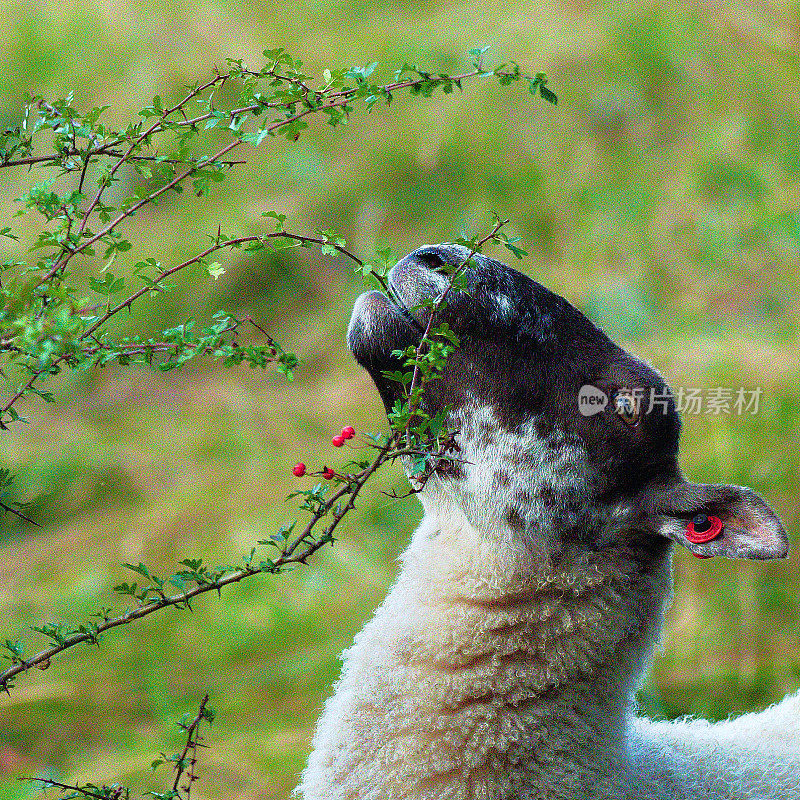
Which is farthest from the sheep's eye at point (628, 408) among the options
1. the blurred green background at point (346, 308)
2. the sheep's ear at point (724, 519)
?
the blurred green background at point (346, 308)

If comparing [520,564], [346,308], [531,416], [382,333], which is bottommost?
[520,564]

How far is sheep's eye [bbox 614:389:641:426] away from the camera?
224 centimetres

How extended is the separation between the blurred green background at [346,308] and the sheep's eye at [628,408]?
245 centimetres

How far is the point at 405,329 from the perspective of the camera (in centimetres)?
225

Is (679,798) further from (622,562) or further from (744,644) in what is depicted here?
(744,644)

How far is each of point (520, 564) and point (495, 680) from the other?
253 millimetres

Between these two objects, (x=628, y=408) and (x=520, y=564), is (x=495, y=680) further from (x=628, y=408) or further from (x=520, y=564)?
(x=628, y=408)

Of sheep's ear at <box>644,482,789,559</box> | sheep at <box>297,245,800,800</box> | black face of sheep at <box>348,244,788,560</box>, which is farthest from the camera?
black face of sheep at <box>348,244,788,560</box>

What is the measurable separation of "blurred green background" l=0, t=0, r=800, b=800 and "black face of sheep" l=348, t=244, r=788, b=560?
2284 mm

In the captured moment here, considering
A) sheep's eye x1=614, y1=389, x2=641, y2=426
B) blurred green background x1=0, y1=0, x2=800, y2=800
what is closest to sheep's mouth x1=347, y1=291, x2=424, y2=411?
sheep's eye x1=614, y1=389, x2=641, y2=426

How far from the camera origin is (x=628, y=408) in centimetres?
224

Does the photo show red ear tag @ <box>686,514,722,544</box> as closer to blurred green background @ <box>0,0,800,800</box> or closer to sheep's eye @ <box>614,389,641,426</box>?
sheep's eye @ <box>614,389,641,426</box>

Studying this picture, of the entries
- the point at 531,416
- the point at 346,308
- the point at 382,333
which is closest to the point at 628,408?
the point at 531,416

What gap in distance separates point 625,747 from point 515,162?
5.26 meters
